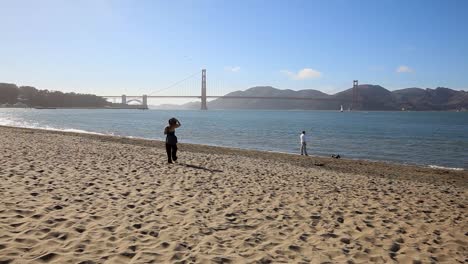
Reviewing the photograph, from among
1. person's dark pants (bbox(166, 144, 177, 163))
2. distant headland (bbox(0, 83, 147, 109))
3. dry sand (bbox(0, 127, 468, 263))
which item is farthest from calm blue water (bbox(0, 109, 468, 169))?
distant headland (bbox(0, 83, 147, 109))

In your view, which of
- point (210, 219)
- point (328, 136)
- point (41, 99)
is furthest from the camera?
point (41, 99)

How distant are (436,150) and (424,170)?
36.6 ft

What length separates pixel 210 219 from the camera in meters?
4.94

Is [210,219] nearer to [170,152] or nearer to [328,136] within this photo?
[170,152]

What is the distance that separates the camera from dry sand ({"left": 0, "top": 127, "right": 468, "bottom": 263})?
12.0 ft

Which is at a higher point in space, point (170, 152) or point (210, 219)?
point (170, 152)

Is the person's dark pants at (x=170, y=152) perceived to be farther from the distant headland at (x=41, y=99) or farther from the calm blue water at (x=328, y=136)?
the distant headland at (x=41, y=99)

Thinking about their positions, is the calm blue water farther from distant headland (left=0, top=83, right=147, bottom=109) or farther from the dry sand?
distant headland (left=0, top=83, right=147, bottom=109)

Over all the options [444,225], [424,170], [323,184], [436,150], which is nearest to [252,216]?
[444,225]

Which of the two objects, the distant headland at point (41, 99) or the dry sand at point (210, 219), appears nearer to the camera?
the dry sand at point (210, 219)

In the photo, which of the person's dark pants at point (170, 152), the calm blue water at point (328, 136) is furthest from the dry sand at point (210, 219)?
the calm blue water at point (328, 136)

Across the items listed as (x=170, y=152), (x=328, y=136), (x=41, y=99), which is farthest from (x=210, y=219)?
(x=41, y=99)

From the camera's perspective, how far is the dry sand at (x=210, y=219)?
3.67 metres

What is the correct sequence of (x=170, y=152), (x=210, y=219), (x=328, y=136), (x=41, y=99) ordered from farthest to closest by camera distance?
(x=41, y=99)
(x=328, y=136)
(x=170, y=152)
(x=210, y=219)
